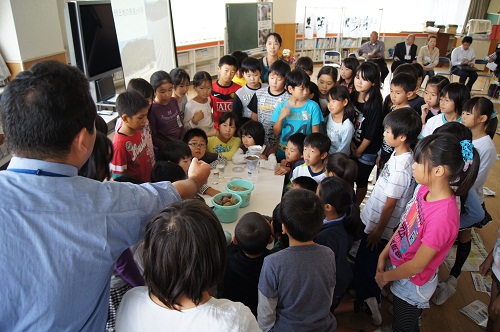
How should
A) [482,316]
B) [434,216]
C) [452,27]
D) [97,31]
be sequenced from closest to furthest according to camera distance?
[434,216] → [482,316] → [97,31] → [452,27]

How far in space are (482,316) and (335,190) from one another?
4.70 ft

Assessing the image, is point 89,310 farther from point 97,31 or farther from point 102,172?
point 97,31

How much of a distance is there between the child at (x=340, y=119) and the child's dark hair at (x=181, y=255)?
1997 mm

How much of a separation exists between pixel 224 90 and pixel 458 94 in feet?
6.56

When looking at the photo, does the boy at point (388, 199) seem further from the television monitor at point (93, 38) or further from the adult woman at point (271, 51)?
the television monitor at point (93, 38)

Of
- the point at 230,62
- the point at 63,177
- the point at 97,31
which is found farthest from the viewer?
the point at 97,31

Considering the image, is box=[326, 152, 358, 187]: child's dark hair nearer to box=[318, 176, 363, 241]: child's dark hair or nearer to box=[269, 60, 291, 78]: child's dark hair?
box=[318, 176, 363, 241]: child's dark hair

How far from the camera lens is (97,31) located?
340cm

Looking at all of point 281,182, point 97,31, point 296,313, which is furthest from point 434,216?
point 97,31

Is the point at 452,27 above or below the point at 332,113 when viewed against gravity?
above

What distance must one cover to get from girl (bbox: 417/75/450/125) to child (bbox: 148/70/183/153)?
230 centimetres

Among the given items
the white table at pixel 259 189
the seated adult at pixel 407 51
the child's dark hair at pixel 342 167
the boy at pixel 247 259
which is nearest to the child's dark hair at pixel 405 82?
the child's dark hair at pixel 342 167

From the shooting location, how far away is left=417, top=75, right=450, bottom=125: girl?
3057mm

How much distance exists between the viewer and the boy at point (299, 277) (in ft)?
4.05
